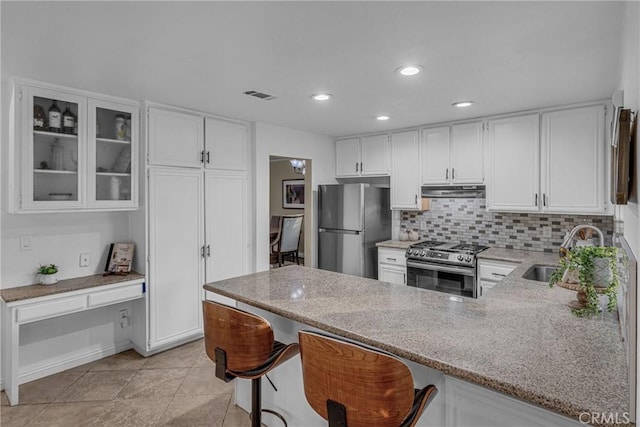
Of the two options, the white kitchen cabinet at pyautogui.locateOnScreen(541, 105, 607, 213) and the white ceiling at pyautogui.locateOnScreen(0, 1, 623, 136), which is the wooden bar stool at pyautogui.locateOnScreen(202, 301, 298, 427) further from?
the white kitchen cabinet at pyautogui.locateOnScreen(541, 105, 607, 213)

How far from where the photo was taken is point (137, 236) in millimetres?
3334

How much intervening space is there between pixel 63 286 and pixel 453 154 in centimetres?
388

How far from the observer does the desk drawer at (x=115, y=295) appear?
293 centimetres

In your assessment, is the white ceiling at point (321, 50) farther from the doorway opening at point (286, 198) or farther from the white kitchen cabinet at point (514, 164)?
the doorway opening at point (286, 198)

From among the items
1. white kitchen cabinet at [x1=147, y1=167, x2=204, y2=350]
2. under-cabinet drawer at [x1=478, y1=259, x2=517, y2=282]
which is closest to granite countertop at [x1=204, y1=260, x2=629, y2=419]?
under-cabinet drawer at [x1=478, y1=259, x2=517, y2=282]

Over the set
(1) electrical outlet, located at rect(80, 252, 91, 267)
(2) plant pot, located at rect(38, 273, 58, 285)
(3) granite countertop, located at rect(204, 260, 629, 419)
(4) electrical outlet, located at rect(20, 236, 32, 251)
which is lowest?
(2) plant pot, located at rect(38, 273, 58, 285)

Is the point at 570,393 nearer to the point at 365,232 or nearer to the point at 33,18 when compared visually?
the point at 33,18

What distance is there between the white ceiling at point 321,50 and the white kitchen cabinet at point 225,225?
3.02 feet

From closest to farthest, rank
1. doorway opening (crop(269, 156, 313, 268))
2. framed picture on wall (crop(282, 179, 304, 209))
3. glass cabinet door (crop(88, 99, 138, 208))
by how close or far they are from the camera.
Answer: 1. glass cabinet door (crop(88, 99, 138, 208))
2. doorway opening (crop(269, 156, 313, 268))
3. framed picture on wall (crop(282, 179, 304, 209))

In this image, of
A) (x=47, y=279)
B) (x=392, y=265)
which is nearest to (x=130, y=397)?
(x=47, y=279)

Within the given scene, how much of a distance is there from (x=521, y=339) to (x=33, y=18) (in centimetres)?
257

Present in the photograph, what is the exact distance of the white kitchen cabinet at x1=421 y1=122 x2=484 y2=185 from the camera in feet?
12.4

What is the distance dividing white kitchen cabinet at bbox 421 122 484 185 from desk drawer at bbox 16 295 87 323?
3582mm

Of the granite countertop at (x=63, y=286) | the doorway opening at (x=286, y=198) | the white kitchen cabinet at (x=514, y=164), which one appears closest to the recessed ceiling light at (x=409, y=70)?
the white kitchen cabinet at (x=514, y=164)
